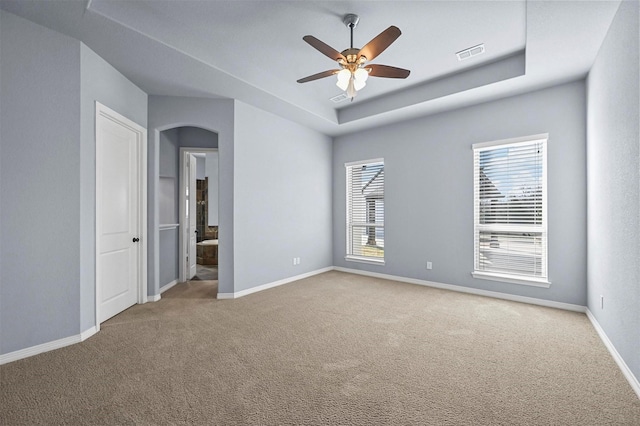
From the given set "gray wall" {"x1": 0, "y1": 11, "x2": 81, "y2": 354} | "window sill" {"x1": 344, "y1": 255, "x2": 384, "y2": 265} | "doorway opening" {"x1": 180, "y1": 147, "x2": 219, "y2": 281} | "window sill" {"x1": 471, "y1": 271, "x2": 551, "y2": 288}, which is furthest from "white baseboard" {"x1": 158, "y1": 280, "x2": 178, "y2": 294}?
"window sill" {"x1": 471, "y1": 271, "x2": 551, "y2": 288}

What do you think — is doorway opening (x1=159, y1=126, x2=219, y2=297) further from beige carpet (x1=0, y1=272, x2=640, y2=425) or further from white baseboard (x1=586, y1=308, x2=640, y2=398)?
white baseboard (x1=586, y1=308, x2=640, y2=398)

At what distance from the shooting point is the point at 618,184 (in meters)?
2.40

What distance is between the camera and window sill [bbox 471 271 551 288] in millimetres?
3842

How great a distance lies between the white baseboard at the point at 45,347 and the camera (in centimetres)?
240

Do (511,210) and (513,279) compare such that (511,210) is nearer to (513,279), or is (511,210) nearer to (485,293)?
(513,279)

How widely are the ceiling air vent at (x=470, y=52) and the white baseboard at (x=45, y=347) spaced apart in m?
5.01

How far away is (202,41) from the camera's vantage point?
313 cm

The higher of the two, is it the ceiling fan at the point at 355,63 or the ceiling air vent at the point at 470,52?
the ceiling air vent at the point at 470,52

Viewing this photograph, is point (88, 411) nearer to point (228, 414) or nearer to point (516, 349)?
point (228, 414)

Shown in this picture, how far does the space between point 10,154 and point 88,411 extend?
2.16m

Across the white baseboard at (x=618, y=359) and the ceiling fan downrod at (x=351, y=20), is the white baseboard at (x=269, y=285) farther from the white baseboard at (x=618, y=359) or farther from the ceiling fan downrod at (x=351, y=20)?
the white baseboard at (x=618, y=359)

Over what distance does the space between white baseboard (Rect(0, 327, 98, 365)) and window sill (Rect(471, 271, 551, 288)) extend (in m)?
4.86

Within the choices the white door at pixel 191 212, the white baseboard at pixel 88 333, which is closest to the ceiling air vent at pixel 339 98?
the white door at pixel 191 212

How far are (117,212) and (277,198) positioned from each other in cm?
226
